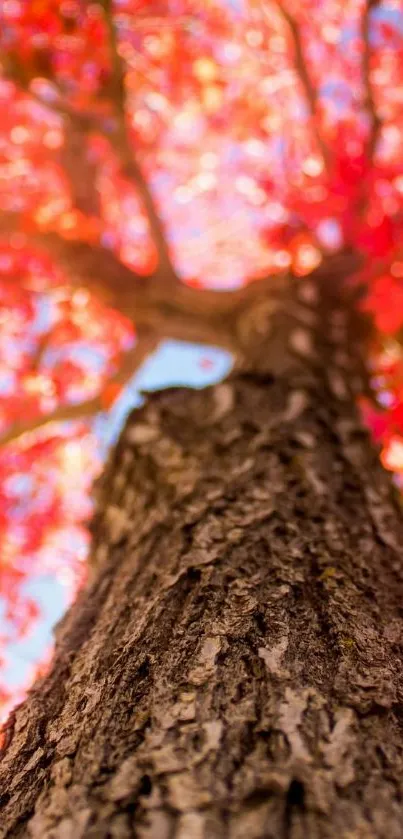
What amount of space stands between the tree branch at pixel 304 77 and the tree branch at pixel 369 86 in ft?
1.56

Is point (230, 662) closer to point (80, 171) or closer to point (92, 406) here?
point (92, 406)

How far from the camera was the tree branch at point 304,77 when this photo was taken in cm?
572

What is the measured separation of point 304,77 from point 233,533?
5640 mm

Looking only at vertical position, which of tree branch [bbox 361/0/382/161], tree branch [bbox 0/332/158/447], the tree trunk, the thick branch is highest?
the thick branch

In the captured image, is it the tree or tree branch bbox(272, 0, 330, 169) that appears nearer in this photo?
the tree

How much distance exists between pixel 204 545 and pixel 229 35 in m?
8.40

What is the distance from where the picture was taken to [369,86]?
585 centimetres

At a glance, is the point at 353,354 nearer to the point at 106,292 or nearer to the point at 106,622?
the point at 106,292

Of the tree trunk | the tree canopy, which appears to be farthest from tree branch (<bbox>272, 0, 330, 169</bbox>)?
the tree trunk

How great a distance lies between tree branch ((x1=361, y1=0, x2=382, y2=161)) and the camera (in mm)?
5512

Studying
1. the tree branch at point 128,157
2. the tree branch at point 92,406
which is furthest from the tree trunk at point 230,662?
the tree branch at point 128,157

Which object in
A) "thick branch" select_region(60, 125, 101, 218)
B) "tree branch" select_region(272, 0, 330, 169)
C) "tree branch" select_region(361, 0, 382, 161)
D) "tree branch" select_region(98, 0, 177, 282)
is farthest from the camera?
"thick branch" select_region(60, 125, 101, 218)

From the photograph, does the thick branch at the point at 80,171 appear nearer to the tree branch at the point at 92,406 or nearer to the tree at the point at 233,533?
the tree at the point at 233,533

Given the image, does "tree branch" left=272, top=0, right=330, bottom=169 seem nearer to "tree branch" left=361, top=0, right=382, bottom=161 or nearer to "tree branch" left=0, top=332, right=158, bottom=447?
"tree branch" left=361, top=0, right=382, bottom=161
